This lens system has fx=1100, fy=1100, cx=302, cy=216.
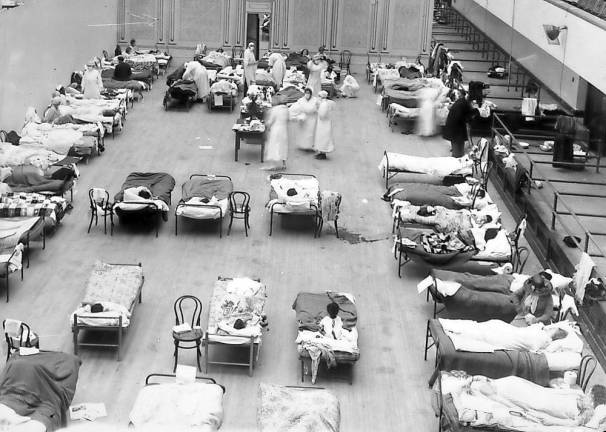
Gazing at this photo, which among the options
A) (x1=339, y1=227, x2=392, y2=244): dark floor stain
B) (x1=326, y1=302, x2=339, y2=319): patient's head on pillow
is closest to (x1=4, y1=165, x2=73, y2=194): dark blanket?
(x1=339, y1=227, x2=392, y2=244): dark floor stain

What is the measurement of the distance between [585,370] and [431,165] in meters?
8.02

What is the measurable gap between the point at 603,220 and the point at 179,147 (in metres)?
8.90

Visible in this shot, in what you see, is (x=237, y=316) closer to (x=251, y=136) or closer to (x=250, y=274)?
(x=250, y=274)

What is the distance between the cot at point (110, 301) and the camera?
45.1 ft

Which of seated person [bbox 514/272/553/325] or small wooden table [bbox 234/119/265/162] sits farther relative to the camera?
small wooden table [bbox 234/119/265/162]

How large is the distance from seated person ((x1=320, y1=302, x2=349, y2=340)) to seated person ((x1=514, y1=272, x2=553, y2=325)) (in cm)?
260

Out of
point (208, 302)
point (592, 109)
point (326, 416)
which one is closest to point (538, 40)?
point (592, 109)

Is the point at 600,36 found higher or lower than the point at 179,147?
higher

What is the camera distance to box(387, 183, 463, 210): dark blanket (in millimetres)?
18734

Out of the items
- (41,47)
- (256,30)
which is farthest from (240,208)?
(256,30)

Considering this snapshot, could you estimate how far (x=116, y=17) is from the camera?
105 feet

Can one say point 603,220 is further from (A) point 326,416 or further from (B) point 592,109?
(A) point 326,416

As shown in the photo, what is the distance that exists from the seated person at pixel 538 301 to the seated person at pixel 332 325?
8.52ft

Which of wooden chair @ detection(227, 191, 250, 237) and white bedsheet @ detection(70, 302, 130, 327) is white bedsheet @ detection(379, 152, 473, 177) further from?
white bedsheet @ detection(70, 302, 130, 327)
